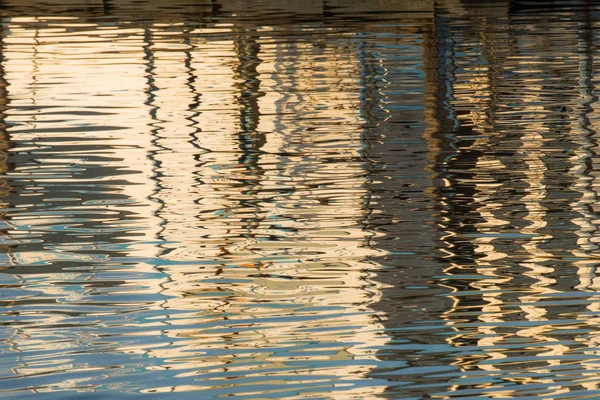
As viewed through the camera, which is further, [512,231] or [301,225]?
[301,225]

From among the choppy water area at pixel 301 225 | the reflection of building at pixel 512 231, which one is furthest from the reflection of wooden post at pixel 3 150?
the reflection of building at pixel 512 231

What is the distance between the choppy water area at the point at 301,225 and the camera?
405 centimetres

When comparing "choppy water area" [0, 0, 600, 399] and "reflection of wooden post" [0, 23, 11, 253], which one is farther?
"reflection of wooden post" [0, 23, 11, 253]

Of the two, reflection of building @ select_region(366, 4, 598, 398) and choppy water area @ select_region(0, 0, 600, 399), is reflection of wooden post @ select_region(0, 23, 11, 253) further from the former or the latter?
reflection of building @ select_region(366, 4, 598, 398)

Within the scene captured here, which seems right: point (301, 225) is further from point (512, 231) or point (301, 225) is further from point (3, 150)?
point (3, 150)

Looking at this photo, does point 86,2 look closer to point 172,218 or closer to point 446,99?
point 446,99

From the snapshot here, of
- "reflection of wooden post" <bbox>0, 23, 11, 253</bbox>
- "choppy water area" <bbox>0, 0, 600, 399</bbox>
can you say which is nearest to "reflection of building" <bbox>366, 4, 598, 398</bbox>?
"choppy water area" <bbox>0, 0, 600, 399</bbox>

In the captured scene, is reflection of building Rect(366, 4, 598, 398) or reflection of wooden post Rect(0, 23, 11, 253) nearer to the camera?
reflection of building Rect(366, 4, 598, 398)

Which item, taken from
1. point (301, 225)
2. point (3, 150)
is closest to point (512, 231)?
point (301, 225)

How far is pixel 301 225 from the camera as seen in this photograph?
5895mm

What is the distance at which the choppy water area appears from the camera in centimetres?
405

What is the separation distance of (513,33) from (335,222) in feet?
30.0

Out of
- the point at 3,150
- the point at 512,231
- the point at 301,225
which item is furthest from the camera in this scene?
the point at 3,150

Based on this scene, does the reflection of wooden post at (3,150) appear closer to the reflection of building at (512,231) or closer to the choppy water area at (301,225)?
the choppy water area at (301,225)
